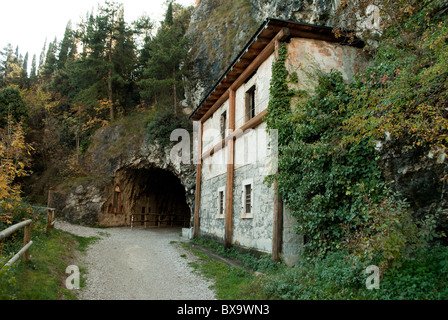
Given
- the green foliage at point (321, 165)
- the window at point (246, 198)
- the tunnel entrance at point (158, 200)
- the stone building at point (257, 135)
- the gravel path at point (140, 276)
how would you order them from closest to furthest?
the gravel path at point (140, 276) < the green foliage at point (321, 165) < the stone building at point (257, 135) < the window at point (246, 198) < the tunnel entrance at point (158, 200)

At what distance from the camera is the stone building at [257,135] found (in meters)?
8.90

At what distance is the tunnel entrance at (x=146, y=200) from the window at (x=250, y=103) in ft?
42.5

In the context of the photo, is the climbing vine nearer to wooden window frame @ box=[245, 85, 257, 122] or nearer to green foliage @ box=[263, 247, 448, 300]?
green foliage @ box=[263, 247, 448, 300]

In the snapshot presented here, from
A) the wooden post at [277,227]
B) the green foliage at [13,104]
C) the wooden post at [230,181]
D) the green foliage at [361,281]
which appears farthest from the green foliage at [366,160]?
the green foliage at [13,104]

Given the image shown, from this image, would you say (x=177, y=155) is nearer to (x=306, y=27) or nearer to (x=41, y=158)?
(x=41, y=158)

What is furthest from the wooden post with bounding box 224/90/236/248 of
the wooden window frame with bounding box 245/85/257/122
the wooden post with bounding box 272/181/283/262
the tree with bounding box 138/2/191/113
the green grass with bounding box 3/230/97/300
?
the tree with bounding box 138/2/191/113

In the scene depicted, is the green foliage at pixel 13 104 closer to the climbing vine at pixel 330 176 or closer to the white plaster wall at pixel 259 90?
the white plaster wall at pixel 259 90

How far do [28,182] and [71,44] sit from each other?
76.0 ft

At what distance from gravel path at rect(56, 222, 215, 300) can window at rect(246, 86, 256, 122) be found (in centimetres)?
563

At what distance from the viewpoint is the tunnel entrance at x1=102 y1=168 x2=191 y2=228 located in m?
22.7

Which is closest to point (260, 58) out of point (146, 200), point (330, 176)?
point (330, 176)

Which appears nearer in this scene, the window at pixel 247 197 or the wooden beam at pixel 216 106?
the window at pixel 247 197

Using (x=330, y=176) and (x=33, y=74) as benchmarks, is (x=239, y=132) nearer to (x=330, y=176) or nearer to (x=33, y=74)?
(x=330, y=176)
